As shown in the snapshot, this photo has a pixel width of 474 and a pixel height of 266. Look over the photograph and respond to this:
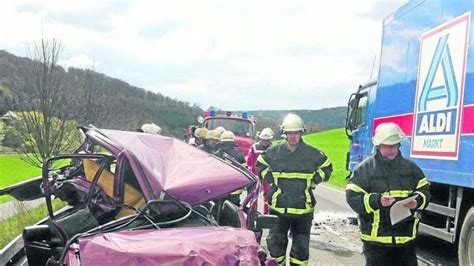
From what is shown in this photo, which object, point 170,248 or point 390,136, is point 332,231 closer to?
point 390,136

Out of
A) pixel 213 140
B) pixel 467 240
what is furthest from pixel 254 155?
pixel 467 240

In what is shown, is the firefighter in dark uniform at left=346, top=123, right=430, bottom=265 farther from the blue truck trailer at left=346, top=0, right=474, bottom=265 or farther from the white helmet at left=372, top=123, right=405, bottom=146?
the blue truck trailer at left=346, top=0, right=474, bottom=265

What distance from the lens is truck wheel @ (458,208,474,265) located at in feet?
19.6

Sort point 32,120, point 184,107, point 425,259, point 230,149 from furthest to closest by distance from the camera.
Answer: point 184,107 < point 32,120 < point 230,149 < point 425,259

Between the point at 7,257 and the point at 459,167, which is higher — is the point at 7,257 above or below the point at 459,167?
below

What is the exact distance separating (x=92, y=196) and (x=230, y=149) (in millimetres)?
4576

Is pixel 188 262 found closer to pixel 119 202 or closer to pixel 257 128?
pixel 119 202

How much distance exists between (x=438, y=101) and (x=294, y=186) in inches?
81.4

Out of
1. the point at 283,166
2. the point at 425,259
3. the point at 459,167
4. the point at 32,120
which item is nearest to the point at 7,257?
the point at 283,166

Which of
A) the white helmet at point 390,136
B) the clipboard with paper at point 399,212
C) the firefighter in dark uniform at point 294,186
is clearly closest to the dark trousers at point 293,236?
the firefighter in dark uniform at point 294,186

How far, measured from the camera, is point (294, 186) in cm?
596

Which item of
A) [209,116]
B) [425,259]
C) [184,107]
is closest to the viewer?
[425,259]

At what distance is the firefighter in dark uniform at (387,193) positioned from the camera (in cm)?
444

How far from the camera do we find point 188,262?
3.05 metres
